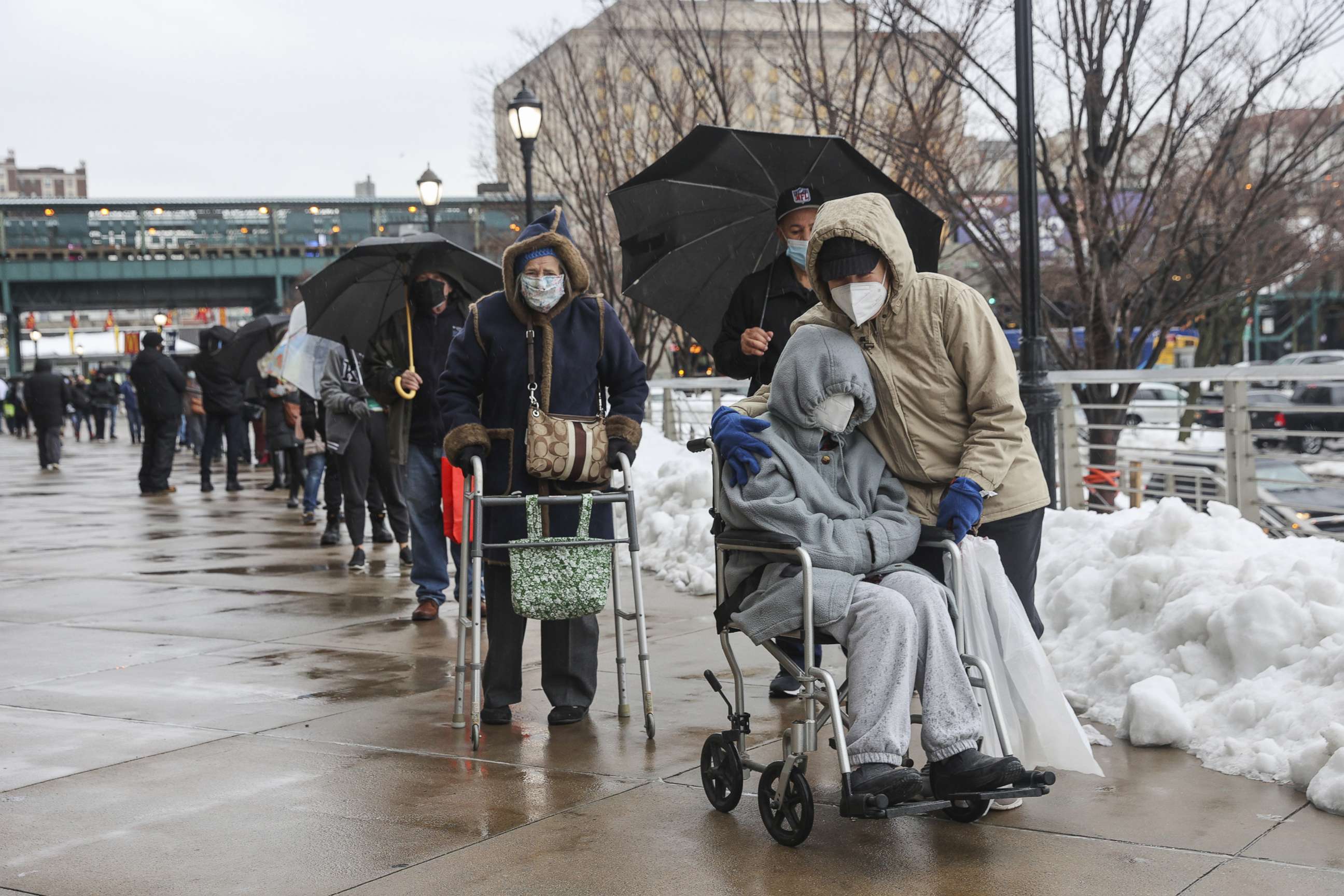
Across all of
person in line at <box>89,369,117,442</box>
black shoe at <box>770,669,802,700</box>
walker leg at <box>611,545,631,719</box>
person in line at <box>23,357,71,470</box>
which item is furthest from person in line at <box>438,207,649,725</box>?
person in line at <box>89,369,117,442</box>

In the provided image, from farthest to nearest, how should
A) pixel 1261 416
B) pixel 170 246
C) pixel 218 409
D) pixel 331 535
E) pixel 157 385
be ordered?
1. pixel 170 246
2. pixel 1261 416
3. pixel 218 409
4. pixel 157 385
5. pixel 331 535

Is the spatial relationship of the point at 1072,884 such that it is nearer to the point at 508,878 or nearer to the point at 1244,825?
the point at 1244,825

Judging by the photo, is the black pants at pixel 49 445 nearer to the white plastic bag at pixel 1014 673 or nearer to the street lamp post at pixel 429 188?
the street lamp post at pixel 429 188

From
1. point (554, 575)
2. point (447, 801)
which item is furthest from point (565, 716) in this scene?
point (447, 801)

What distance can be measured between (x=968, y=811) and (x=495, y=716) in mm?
2366

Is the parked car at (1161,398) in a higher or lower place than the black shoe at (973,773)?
higher

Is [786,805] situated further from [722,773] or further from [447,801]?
[447,801]

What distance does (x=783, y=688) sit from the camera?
6.38 metres

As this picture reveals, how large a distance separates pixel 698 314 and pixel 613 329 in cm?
109

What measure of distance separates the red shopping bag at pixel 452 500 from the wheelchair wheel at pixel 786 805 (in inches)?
154

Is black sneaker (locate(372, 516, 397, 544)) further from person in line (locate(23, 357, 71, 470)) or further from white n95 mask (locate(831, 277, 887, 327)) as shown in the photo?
person in line (locate(23, 357, 71, 470))

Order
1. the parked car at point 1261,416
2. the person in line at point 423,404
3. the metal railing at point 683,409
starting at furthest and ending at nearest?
1. the parked car at point 1261,416
2. the metal railing at point 683,409
3. the person in line at point 423,404

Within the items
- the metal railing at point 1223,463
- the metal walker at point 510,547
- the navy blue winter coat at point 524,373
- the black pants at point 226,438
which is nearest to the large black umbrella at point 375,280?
the navy blue winter coat at point 524,373

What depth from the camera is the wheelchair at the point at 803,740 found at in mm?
4027
